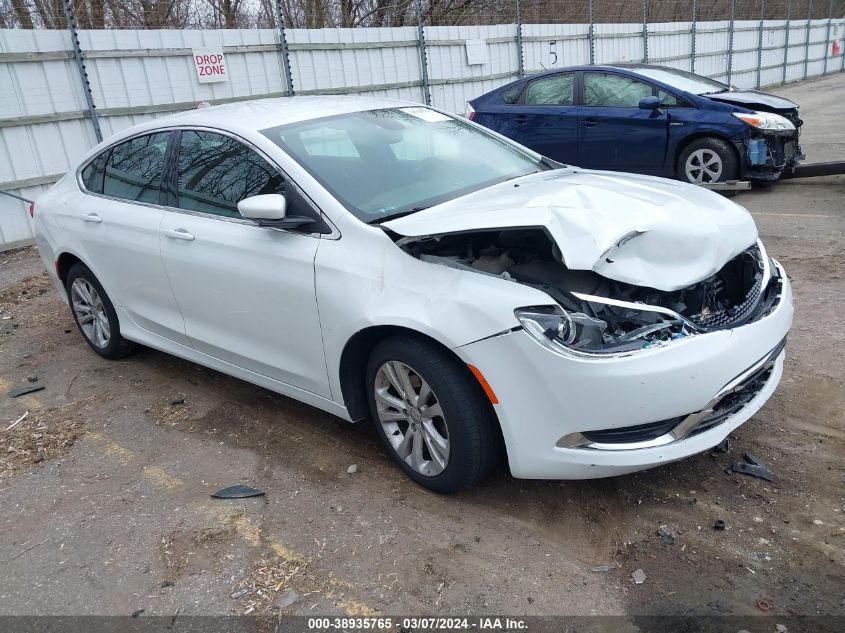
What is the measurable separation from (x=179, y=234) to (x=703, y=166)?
6.40m

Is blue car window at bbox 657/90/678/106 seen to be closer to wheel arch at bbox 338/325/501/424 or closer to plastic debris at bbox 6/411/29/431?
wheel arch at bbox 338/325/501/424

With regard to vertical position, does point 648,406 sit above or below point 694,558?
above

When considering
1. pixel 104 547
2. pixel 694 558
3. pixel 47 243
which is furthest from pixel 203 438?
pixel 694 558

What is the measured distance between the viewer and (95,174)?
16.0 ft

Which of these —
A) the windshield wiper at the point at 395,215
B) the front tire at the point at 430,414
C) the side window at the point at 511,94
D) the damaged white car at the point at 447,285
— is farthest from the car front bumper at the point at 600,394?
the side window at the point at 511,94

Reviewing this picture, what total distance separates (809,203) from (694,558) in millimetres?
6272

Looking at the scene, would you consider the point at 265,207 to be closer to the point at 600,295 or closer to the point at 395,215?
the point at 395,215

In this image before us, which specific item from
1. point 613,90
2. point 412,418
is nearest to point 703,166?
point 613,90

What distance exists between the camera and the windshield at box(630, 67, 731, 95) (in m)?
8.41

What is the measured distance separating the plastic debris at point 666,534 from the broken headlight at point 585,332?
0.78 meters

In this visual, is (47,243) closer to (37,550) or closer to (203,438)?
(203,438)

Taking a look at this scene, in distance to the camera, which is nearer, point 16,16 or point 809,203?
point 809,203

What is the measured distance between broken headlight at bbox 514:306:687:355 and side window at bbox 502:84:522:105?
7089 mm

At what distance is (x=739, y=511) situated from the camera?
115 inches
